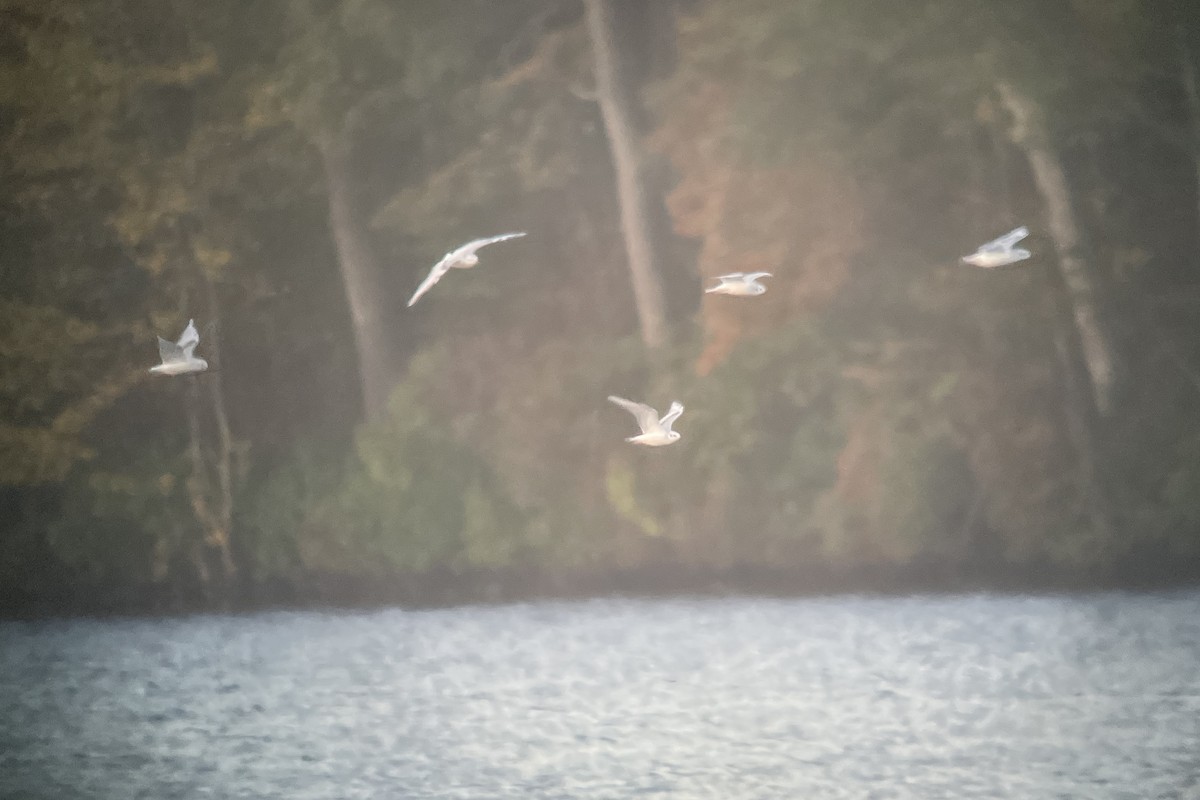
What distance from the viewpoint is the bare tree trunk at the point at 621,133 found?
4.24 metres

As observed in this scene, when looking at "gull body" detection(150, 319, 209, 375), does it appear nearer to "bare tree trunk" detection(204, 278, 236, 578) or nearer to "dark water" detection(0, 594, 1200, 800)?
"bare tree trunk" detection(204, 278, 236, 578)

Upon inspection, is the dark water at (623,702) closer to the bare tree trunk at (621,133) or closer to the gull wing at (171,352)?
the gull wing at (171,352)

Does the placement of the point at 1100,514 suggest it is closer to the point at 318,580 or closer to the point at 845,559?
the point at 845,559

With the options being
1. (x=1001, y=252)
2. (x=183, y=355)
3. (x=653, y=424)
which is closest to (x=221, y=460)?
(x=183, y=355)

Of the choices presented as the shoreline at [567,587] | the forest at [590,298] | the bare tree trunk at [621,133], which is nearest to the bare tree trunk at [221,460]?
the forest at [590,298]

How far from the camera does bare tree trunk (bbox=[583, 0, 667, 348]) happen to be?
4.24 m

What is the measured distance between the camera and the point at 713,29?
4.22 metres

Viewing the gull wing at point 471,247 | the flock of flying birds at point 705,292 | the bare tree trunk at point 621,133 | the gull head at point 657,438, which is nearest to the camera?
the gull wing at point 471,247

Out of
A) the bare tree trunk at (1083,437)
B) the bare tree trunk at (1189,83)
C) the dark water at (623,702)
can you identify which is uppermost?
the bare tree trunk at (1189,83)

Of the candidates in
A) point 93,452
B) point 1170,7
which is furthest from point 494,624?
point 1170,7

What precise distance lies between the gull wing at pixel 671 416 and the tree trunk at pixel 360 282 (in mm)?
1060

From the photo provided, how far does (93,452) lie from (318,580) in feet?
3.36

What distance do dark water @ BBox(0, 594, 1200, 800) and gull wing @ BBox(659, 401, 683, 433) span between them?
64 centimetres

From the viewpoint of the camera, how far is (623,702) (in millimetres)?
3529
